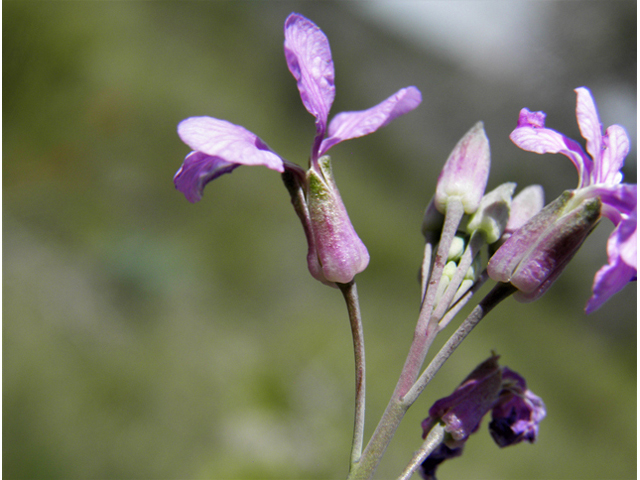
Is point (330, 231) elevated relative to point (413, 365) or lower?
elevated

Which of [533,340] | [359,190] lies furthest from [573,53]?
[533,340]

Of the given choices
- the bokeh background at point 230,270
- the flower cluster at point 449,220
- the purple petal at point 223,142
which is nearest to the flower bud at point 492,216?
the flower cluster at point 449,220

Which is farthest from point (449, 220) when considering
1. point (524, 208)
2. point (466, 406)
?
point (466, 406)

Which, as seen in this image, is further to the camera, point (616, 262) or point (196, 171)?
point (196, 171)

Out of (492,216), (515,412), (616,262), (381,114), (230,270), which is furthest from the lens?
(230,270)

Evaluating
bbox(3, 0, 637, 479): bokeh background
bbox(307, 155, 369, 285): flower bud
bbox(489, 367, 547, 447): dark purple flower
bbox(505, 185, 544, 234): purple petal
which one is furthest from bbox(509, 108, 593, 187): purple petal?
bbox(3, 0, 637, 479): bokeh background

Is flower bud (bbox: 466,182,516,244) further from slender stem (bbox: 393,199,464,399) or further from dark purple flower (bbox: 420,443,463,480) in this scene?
dark purple flower (bbox: 420,443,463,480)

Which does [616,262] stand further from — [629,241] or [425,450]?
[425,450]
